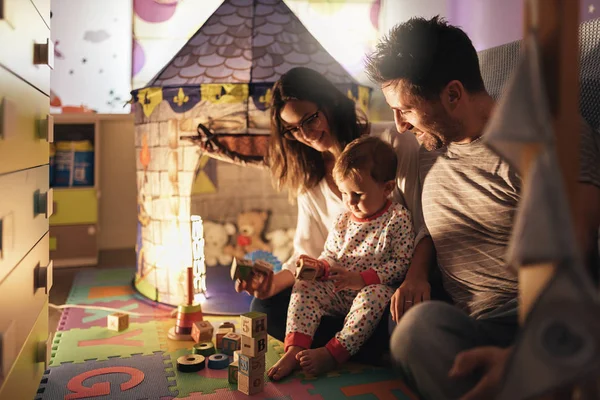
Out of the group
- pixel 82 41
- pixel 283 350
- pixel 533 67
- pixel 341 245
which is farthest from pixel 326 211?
pixel 82 41

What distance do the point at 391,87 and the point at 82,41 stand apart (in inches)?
101

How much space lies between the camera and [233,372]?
4.88 feet

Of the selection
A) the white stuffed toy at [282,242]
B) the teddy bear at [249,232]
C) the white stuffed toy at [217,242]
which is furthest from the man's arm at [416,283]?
the white stuffed toy at [217,242]

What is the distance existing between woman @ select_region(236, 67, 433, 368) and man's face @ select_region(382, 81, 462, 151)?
0.31 meters

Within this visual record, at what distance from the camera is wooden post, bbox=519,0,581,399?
61 cm

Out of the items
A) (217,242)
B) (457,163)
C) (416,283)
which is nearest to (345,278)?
(416,283)

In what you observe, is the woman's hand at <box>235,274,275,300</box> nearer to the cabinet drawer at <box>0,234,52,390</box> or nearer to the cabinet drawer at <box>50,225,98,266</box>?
the cabinet drawer at <box>0,234,52,390</box>

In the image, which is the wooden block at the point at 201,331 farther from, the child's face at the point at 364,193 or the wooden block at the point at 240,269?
the child's face at the point at 364,193

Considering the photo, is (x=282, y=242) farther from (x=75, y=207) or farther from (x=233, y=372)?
(x=75, y=207)

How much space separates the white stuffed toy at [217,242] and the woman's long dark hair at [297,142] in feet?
3.17

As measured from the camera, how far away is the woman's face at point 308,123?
177 centimetres

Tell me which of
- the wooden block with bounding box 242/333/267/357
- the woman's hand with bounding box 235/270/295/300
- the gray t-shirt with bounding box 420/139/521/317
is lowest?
the wooden block with bounding box 242/333/267/357

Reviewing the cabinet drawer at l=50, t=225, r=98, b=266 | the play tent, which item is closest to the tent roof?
the play tent

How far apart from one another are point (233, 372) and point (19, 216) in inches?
27.3
